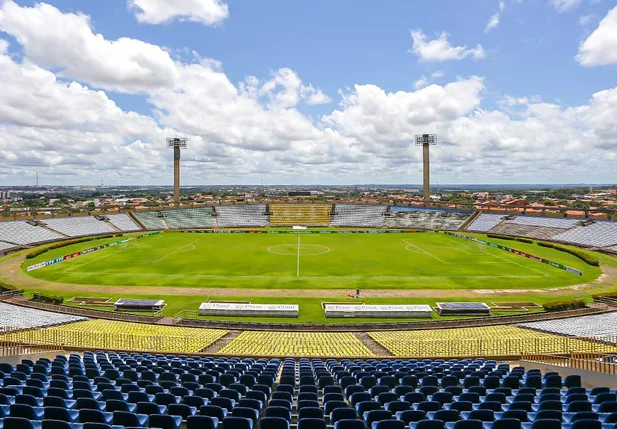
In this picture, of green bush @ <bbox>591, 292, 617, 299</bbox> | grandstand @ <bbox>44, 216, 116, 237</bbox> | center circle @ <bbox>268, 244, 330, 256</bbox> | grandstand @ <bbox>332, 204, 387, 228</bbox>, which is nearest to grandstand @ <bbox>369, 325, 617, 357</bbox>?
green bush @ <bbox>591, 292, 617, 299</bbox>

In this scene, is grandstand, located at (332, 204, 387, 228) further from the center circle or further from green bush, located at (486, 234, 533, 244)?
the center circle

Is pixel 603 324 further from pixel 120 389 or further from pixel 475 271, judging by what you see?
pixel 120 389

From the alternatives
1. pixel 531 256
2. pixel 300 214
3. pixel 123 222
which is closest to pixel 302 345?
pixel 531 256

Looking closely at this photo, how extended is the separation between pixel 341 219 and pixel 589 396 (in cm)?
11901

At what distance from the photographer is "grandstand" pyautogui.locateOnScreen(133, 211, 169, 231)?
380 feet

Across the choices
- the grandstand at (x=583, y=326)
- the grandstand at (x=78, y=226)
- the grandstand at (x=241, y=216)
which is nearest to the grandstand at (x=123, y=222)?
the grandstand at (x=78, y=226)

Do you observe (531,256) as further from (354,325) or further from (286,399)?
(286,399)

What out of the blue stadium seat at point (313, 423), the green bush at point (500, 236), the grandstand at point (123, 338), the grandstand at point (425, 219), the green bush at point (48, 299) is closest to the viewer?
the blue stadium seat at point (313, 423)

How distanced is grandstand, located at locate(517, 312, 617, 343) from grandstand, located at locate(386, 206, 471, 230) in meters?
80.5

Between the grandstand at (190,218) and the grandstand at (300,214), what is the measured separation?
20883 millimetres

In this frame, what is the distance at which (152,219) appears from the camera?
12012cm

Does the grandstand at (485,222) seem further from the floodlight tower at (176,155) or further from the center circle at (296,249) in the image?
the floodlight tower at (176,155)

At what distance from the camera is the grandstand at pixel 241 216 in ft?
418

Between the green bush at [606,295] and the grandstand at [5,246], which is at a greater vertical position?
the grandstand at [5,246]
